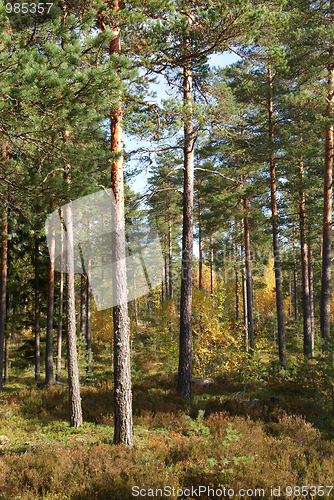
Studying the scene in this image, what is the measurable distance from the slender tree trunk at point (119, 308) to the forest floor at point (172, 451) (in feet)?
1.57

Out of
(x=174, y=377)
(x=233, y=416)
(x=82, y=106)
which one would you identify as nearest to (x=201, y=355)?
(x=174, y=377)

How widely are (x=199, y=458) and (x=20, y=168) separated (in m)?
6.79

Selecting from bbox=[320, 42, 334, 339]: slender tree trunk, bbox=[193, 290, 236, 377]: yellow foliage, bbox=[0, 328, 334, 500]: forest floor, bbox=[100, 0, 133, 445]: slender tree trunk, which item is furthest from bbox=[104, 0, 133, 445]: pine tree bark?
bbox=[320, 42, 334, 339]: slender tree trunk

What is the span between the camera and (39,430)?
7508 millimetres

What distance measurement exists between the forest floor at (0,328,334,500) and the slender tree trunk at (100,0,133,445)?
1.57ft

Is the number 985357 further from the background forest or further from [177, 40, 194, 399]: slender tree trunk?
[177, 40, 194, 399]: slender tree trunk

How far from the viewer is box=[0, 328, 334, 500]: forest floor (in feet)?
14.6

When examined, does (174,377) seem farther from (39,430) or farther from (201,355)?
(39,430)

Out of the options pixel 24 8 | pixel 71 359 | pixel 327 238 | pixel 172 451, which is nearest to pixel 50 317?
pixel 71 359

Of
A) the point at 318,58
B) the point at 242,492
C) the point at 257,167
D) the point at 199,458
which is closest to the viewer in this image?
the point at 242,492

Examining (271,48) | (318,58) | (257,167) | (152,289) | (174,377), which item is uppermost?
(318,58)

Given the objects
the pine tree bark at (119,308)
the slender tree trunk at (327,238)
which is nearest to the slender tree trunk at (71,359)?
the pine tree bark at (119,308)

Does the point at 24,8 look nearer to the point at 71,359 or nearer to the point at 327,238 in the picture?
the point at 71,359

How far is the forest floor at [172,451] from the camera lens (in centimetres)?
444
